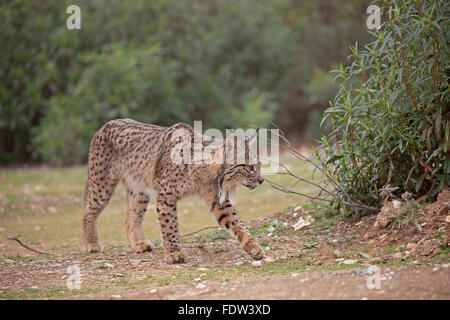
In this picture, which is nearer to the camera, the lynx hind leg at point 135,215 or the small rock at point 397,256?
the small rock at point 397,256

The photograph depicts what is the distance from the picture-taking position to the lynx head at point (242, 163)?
7.26m

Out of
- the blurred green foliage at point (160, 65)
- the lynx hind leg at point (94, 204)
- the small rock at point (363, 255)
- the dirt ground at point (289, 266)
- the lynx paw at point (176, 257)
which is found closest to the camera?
the dirt ground at point (289, 266)

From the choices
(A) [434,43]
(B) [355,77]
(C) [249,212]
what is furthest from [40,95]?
(A) [434,43]

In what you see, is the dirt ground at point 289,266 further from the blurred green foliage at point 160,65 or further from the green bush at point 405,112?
the blurred green foliage at point 160,65

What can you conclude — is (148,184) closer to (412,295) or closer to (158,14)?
(412,295)

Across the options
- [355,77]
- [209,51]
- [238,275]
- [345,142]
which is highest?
[209,51]

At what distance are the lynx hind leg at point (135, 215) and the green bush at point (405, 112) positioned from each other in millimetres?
2674

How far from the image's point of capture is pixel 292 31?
24516mm

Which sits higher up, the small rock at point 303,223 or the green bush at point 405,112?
the green bush at point 405,112

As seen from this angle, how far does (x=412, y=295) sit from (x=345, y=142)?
306 centimetres

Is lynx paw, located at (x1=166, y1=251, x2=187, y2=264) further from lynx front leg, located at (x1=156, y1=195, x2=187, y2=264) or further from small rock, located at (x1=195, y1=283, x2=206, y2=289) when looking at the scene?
small rock, located at (x1=195, y1=283, x2=206, y2=289)

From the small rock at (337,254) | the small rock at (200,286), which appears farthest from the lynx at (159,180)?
the small rock at (200,286)

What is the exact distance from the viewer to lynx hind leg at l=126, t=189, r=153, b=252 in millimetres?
8453
